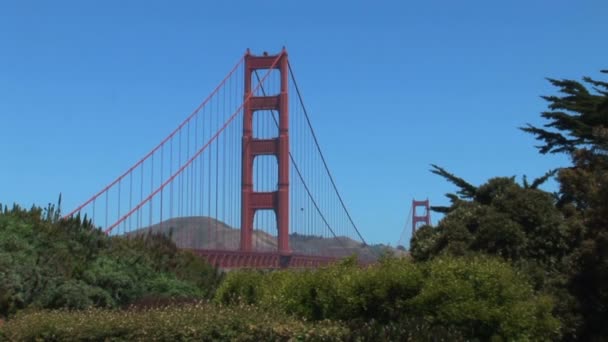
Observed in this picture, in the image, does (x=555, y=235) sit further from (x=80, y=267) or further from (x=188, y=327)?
(x=80, y=267)

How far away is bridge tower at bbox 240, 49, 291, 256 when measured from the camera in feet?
185

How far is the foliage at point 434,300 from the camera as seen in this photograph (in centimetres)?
1029

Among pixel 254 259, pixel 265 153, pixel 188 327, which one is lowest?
pixel 188 327

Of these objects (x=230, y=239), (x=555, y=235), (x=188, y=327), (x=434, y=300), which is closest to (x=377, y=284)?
(x=434, y=300)

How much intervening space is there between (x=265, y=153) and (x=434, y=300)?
4959 centimetres

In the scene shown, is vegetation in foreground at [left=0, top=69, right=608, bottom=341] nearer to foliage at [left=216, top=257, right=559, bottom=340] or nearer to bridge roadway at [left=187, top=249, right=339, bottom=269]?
foliage at [left=216, top=257, right=559, bottom=340]

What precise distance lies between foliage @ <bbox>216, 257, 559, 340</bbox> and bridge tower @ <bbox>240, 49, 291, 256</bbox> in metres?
42.9

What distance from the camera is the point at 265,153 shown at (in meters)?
59.8

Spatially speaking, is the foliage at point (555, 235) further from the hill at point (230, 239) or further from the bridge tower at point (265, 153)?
the bridge tower at point (265, 153)

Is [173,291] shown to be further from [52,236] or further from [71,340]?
[71,340]

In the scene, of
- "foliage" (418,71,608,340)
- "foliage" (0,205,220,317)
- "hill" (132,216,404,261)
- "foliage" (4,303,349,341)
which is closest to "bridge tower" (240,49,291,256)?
"hill" (132,216,404,261)

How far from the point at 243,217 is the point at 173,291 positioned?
121 ft

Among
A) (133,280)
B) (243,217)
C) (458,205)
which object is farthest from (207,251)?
(458,205)

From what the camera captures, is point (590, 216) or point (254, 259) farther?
point (254, 259)
